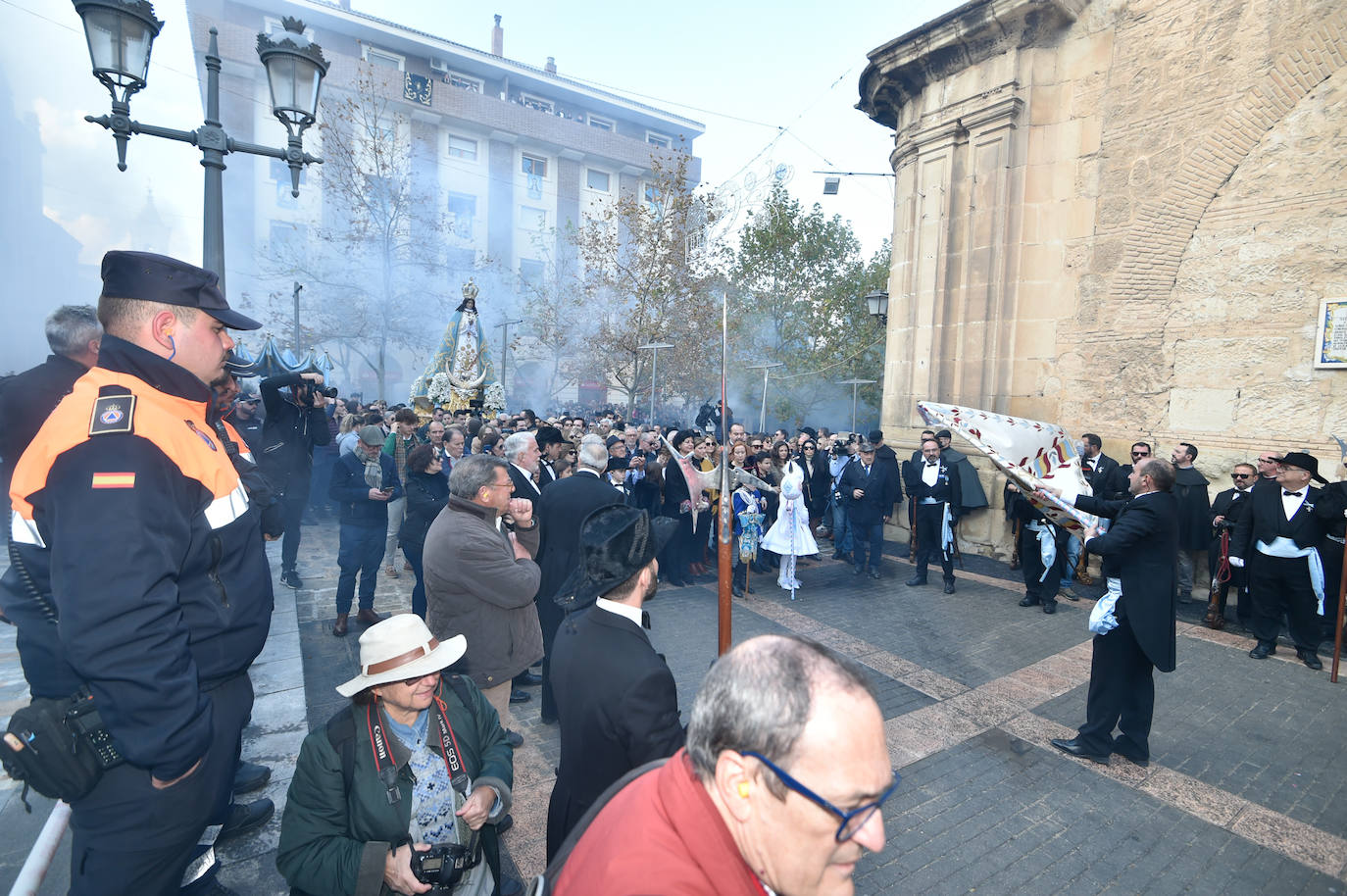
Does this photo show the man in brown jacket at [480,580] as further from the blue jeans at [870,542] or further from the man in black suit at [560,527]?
the blue jeans at [870,542]

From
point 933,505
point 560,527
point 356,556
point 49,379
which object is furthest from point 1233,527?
point 49,379

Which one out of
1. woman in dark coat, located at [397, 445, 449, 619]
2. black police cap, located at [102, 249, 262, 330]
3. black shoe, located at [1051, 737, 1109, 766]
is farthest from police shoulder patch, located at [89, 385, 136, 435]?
black shoe, located at [1051, 737, 1109, 766]

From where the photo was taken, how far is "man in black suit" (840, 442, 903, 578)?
868cm

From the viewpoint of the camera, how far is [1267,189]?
24.8 ft

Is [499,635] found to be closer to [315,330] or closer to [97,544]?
[97,544]

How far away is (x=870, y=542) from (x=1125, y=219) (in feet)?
18.2

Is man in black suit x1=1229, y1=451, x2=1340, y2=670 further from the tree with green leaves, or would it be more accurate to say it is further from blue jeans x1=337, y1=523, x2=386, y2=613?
the tree with green leaves

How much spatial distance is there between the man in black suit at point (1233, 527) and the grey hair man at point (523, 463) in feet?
22.8

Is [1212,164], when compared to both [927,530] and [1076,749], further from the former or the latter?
Answer: [1076,749]

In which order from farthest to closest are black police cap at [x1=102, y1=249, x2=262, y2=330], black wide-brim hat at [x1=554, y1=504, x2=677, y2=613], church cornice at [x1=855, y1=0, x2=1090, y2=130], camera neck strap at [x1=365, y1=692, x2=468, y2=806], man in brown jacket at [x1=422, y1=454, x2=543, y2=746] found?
church cornice at [x1=855, y1=0, x2=1090, y2=130] < man in brown jacket at [x1=422, y1=454, x2=543, y2=746] < black wide-brim hat at [x1=554, y1=504, x2=677, y2=613] < camera neck strap at [x1=365, y1=692, x2=468, y2=806] < black police cap at [x1=102, y1=249, x2=262, y2=330]

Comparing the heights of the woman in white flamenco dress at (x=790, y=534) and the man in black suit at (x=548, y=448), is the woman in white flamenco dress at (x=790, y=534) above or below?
below

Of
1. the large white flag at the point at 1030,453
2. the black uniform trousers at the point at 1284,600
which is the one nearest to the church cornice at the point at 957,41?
the large white flag at the point at 1030,453

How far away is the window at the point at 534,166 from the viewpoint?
134ft

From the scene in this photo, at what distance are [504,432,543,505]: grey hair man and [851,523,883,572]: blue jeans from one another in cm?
539
